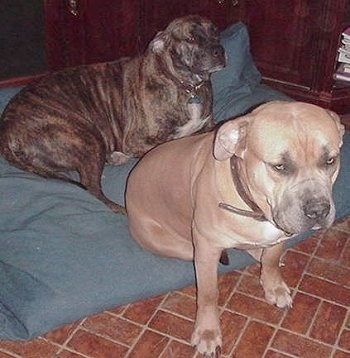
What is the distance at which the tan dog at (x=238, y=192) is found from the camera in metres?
1.86

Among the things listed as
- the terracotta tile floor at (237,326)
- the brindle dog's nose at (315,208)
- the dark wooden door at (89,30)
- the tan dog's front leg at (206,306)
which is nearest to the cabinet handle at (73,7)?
the dark wooden door at (89,30)

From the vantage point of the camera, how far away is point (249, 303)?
261 cm

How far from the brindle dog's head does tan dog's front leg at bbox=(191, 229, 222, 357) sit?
1114 mm

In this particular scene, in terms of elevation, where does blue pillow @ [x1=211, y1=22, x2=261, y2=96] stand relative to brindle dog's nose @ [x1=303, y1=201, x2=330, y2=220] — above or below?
below

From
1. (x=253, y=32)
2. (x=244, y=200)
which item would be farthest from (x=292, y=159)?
(x=253, y=32)

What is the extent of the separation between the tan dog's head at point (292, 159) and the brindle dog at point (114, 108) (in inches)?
44.6

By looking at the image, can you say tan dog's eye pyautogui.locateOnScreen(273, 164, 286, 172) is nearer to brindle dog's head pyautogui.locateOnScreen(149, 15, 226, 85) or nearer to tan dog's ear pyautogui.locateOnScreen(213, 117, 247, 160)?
tan dog's ear pyautogui.locateOnScreen(213, 117, 247, 160)

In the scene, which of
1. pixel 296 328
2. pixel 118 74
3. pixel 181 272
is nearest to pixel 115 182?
pixel 118 74

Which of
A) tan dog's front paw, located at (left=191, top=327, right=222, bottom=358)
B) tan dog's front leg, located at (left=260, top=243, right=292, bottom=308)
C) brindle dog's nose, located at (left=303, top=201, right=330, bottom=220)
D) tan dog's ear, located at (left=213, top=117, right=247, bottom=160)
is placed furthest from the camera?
tan dog's front leg, located at (left=260, top=243, right=292, bottom=308)

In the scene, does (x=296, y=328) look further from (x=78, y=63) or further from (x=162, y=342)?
(x=78, y=63)

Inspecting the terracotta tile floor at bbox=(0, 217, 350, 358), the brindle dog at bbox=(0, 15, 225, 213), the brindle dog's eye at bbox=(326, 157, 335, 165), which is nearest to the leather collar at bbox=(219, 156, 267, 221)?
the brindle dog's eye at bbox=(326, 157, 335, 165)

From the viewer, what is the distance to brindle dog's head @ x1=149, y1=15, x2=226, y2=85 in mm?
3037

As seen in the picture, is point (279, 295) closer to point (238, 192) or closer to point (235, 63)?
point (238, 192)

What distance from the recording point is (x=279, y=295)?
257 centimetres
